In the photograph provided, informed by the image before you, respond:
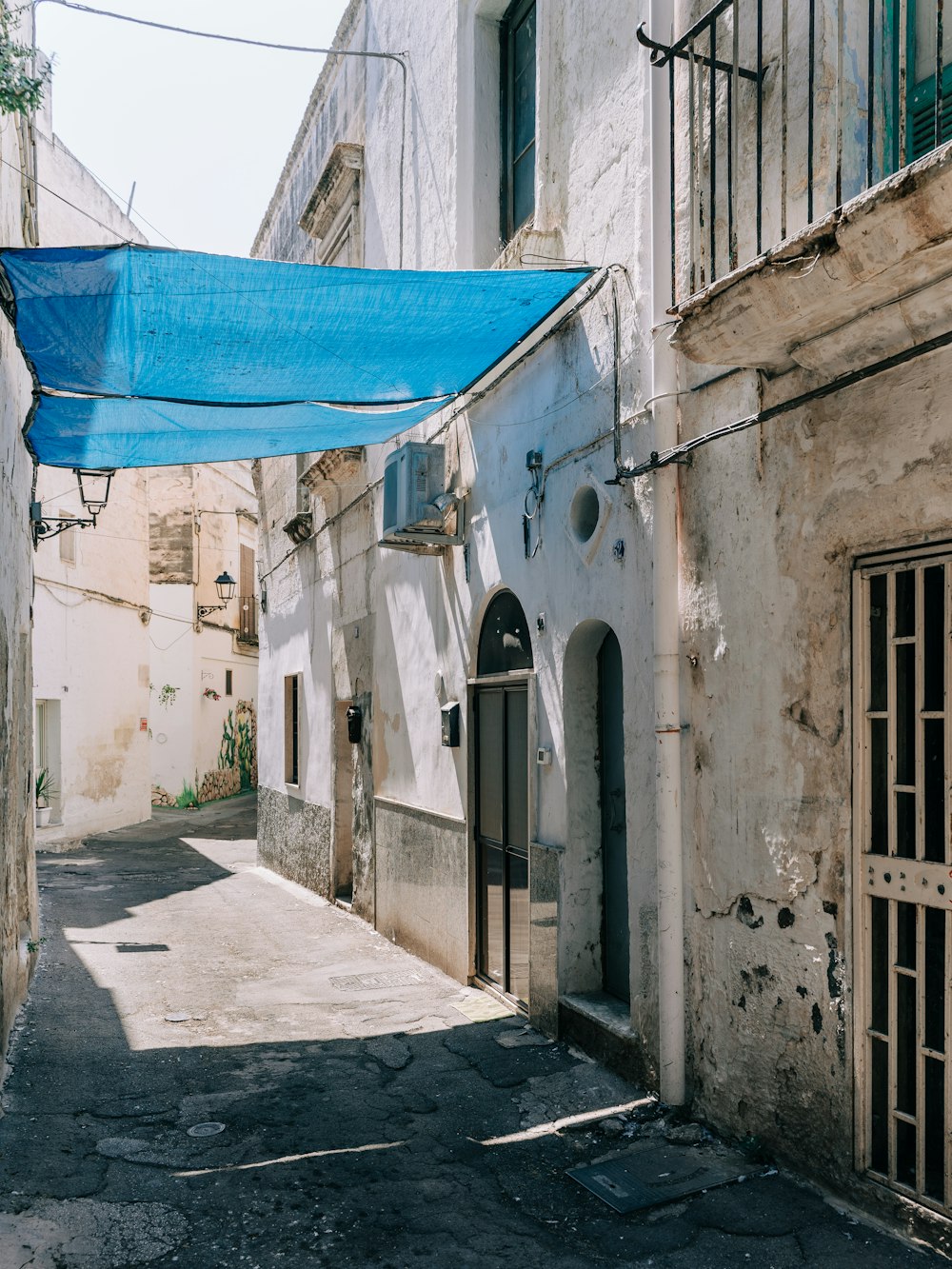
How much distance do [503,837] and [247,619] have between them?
23.3 m

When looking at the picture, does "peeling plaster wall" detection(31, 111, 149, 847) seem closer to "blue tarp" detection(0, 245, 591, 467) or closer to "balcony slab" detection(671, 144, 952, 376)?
"blue tarp" detection(0, 245, 591, 467)

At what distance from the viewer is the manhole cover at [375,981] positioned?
7.76m

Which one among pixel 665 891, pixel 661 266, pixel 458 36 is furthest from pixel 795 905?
pixel 458 36

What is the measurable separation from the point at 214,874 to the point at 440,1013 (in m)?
8.37

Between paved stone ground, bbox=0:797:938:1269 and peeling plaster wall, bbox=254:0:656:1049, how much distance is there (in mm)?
641

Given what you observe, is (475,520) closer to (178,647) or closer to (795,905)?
(795,905)

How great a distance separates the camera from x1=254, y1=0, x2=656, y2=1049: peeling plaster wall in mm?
5309

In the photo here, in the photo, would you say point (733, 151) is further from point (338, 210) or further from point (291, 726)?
point (291, 726)

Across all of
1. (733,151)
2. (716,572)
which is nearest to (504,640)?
(716,572)

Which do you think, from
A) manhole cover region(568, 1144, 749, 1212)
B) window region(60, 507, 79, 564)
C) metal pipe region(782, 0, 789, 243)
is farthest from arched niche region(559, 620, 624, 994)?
window region(60, 507, 79, 564)

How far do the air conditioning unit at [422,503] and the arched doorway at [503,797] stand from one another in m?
0.81

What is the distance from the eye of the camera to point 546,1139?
4758 mm

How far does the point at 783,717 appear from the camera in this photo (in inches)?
163

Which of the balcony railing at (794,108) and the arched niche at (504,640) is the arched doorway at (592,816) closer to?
the arched niche at (504,640)
